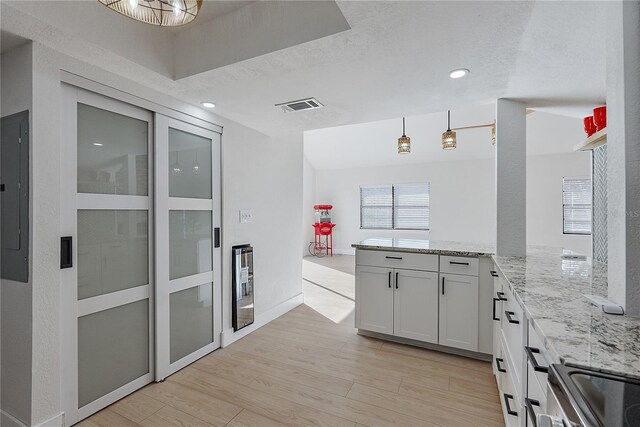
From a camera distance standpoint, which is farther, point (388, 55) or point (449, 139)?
point (449, 139)

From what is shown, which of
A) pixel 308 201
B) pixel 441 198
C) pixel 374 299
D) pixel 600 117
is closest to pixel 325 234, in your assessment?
pixel 308 201

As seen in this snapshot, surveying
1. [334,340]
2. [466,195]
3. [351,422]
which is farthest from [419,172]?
[351,422]

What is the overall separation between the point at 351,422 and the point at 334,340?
46.4 inches

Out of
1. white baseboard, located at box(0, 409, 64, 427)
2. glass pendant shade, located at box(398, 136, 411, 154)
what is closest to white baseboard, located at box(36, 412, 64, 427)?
white baseboard, located at box(0, 409, 64, 427)

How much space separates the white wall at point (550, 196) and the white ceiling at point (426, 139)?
0.24 meters

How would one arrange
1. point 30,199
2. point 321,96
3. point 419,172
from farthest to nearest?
point 419,172
point 321,96
point 30,199

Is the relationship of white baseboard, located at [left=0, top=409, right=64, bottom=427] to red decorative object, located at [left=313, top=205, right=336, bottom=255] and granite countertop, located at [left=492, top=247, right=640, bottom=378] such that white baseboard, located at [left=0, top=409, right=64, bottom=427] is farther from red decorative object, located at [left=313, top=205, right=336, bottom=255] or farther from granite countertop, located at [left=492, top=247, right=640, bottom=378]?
red decorative object, located at [left=313, top=205, right=336, bottom=255]

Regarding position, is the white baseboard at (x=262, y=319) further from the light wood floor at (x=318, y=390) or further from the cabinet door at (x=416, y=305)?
the cabinet door at (x=416, y=305)

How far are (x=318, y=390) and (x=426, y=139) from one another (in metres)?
5.68

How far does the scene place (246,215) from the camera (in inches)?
126

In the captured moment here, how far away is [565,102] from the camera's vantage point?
2496 mm

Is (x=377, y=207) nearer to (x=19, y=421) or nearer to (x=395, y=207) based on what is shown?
(x=395, y=207)

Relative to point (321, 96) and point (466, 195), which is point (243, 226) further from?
point (466, 195)

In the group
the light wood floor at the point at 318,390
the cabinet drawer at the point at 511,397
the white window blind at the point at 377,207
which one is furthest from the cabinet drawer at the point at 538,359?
the white window blind at the point at 377,207
